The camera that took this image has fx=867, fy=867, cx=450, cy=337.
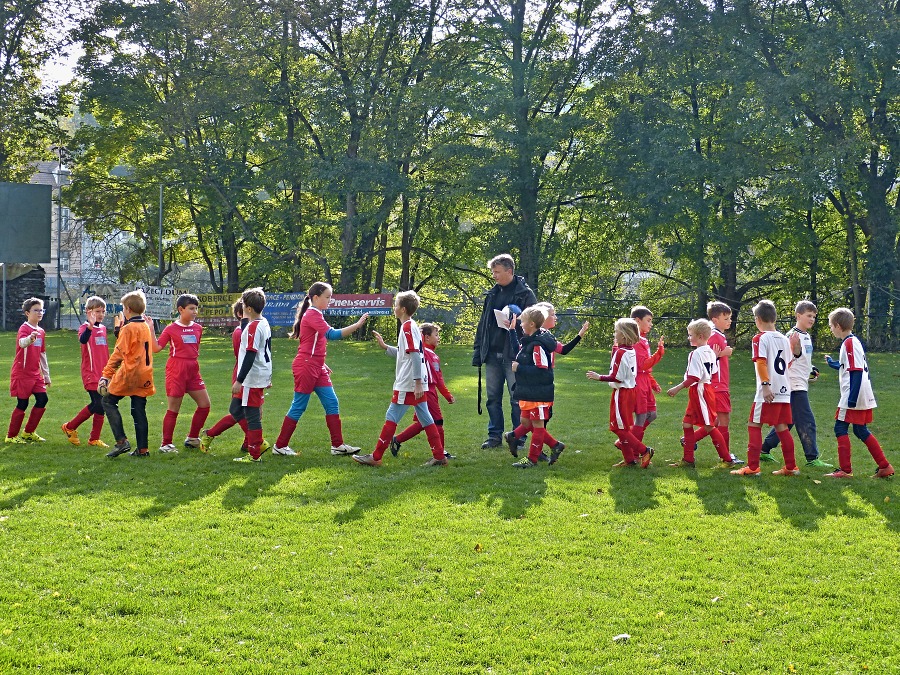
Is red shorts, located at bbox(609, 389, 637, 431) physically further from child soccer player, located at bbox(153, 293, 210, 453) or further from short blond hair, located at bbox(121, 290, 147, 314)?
short blond hair, located at bbox(121, 290, 147, 314)

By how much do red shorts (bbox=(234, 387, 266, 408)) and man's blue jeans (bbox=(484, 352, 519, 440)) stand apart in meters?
2.47

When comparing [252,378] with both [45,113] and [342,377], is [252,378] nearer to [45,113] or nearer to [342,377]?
[342,377]

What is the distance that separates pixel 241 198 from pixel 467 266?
10079mm

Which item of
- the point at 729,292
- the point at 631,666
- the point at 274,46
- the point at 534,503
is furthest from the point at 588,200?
the point at 631,666

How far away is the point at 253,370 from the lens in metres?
8.79

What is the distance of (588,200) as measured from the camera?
3198 cm

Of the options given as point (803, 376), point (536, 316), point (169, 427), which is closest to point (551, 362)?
point (536, 316)

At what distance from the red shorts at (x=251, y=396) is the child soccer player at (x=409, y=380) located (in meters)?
1.27

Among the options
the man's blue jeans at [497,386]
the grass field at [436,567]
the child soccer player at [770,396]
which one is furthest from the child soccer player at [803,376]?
the man's blue jeans at [497,386]

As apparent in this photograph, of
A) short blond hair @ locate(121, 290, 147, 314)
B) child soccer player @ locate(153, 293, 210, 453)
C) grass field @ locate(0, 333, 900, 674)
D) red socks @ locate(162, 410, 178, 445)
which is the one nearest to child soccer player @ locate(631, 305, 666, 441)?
grass field @ locate(0, 333, 900, 674)

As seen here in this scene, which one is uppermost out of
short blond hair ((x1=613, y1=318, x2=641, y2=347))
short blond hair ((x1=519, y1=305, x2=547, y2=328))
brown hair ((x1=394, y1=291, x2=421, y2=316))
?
brown hair ((x1=394, y1=291, x2=421, y2=316))

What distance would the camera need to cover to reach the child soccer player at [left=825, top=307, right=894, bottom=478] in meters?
8.12

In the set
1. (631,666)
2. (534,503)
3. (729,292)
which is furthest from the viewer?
(729,292)

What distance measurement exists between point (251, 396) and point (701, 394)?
4.54 m
